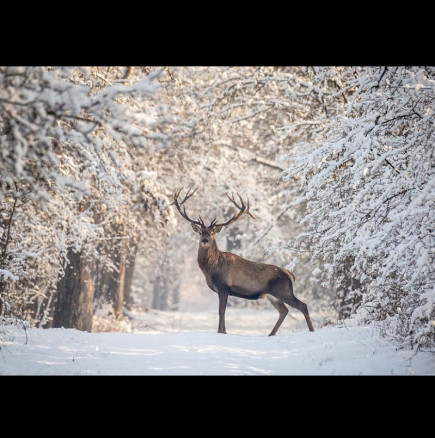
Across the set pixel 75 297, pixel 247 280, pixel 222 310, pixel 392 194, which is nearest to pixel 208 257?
pixel 247 280

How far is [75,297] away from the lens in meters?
10.4

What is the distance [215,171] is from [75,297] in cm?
554

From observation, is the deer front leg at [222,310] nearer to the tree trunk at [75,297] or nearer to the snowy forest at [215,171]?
the snowy forest at [215,171]

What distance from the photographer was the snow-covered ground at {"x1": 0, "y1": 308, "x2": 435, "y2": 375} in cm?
540

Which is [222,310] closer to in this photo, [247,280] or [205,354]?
[247,280]

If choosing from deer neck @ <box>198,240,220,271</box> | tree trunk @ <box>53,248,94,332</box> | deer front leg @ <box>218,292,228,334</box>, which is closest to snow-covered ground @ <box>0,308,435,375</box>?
deer front leg @ <box>218,292,228,334</box>

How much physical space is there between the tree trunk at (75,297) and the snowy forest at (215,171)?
0.03m

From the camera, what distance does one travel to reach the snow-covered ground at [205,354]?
540cm

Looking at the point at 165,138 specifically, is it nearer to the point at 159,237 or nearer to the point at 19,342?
the point at 19,342

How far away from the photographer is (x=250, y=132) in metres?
14.4

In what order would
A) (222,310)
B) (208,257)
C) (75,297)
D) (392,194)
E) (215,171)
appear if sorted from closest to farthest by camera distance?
1. (392,194)
2. (222,310)
3. (208,257)
4. (75,297)
5. (215,171)

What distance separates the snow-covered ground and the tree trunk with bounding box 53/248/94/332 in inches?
92.6

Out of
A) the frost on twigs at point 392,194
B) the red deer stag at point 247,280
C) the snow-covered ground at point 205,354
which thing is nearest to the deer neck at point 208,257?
the red deer stag at point 247,280
